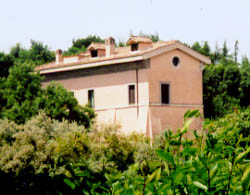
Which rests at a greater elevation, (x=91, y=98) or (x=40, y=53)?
(x=40, y=53)

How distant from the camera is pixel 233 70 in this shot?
46.4m

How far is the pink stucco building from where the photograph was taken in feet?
108

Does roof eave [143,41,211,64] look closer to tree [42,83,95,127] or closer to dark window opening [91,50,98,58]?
tree [42,83,95,127]

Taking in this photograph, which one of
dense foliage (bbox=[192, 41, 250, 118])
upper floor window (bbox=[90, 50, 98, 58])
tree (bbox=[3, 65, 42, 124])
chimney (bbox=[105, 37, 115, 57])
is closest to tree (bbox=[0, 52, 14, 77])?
tree (bbox=[3, 65, 42, 124])

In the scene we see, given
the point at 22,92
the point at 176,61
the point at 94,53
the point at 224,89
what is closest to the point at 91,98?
the point at 94,53

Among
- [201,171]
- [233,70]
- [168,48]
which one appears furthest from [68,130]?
[233,70]

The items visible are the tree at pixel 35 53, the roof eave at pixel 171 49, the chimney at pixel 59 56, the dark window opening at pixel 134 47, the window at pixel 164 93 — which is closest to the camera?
the roof eave at pixel 171 49

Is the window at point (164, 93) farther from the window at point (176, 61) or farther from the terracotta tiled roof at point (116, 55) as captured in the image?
the terracotta tiled roof at point (116, 55)

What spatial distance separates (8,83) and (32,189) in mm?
16659

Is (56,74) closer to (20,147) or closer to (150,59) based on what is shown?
(150,59)

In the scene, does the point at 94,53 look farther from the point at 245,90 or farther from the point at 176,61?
the point at 245,90

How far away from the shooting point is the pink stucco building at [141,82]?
32.8 metres

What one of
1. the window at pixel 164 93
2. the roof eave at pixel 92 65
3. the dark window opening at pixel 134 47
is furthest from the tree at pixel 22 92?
the window at pixel 164 93

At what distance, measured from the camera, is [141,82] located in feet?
108
